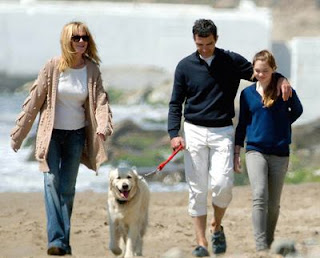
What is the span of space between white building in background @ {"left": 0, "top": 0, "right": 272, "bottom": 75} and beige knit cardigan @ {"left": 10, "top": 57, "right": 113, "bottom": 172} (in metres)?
13.7

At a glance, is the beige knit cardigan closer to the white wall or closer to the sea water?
the sea water

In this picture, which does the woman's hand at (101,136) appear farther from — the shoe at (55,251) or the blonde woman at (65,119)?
the shoe at (55,251)

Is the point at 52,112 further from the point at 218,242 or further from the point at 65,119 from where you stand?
the point at 218,242

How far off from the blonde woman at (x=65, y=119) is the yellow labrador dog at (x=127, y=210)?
0.34 m

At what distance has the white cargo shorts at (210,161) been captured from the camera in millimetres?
7773

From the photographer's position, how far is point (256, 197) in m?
7.64

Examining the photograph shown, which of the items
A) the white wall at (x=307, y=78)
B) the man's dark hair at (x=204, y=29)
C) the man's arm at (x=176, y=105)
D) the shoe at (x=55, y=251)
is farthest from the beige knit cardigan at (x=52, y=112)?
the white wall at (x=307, y=78)

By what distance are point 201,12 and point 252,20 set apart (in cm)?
107

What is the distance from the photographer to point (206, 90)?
777cm

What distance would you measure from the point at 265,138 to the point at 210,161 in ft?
1.47

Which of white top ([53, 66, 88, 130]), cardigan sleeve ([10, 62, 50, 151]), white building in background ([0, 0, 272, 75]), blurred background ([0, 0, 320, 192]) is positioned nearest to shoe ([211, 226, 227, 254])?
white top ([53, 66, 88, 130])

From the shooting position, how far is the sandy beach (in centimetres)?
945

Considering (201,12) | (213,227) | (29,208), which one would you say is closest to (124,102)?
(201,12)

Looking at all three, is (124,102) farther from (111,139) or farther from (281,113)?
(281,113)
